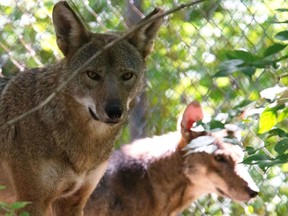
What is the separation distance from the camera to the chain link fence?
21.2ft

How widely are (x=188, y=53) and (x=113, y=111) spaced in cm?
242

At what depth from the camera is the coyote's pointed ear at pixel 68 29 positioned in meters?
4.57

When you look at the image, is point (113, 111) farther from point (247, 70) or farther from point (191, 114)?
point (191, 114)

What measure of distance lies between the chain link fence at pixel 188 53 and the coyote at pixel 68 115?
149 cm

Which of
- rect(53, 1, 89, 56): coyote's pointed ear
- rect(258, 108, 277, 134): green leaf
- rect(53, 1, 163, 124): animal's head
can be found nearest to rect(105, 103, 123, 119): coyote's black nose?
rect(53, 1, 163, 124): animal's head

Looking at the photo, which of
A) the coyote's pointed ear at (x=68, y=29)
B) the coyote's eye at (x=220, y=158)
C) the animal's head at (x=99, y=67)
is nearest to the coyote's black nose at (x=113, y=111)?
the animal's head at (x=99, y=67)

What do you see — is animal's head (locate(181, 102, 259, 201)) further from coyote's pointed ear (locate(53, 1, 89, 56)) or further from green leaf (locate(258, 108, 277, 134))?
green leaf (locate(258, 108, 277, 134))

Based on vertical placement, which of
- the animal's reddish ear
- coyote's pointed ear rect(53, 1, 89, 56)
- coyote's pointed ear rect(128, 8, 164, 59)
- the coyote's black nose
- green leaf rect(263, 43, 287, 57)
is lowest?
the animal's reddish ear

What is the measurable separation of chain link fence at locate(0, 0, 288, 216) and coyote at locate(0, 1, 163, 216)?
4.87ft

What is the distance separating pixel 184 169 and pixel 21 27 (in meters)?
1.64

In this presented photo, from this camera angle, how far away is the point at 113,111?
14.2ft

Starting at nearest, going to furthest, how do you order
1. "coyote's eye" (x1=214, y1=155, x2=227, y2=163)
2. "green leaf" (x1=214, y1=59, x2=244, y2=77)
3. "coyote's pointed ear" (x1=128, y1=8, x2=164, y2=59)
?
1. "green leaf" (x1=214, y1=59, x2=244, y2=77)
2. "coyote's pointed ear" (x1=128, y1=8, x2=164, y2=59)
3. "coyote's eye" (x1=214, y1=155, x2=227, y2=163)

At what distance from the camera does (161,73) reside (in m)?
6.62

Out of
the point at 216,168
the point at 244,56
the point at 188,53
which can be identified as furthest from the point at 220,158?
the point at 244,56
